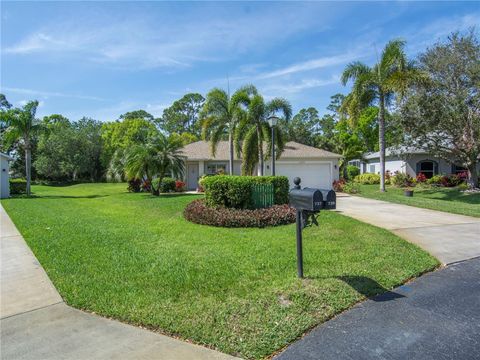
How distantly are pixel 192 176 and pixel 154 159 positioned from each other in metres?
6.21

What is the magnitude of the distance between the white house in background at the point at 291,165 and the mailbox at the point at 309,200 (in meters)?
18.0

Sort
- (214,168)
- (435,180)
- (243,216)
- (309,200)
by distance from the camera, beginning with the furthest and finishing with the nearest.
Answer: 1. (214,168)
2. (435,180)
3. (243,216)
4. (309,200)

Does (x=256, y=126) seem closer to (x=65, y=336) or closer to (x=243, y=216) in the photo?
(x=243, y=216)

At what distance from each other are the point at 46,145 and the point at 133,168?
28.0m

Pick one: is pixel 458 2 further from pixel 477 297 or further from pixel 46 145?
pixel 46 145

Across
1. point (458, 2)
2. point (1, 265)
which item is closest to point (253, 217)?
point (1, 265)

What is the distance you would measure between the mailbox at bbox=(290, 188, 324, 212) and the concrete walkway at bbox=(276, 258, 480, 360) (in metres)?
1.31

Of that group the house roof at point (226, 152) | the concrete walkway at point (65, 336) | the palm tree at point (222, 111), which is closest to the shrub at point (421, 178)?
the house roof at point (226, 152)

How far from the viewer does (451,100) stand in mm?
17234

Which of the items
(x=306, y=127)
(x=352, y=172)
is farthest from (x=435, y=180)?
(x=306, y=127)

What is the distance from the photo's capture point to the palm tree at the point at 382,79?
1792cm

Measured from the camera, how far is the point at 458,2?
10469mm

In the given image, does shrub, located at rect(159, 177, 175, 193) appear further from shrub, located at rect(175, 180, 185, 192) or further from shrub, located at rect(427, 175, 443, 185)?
shrub, located at rect(427, 175, 443, 185)

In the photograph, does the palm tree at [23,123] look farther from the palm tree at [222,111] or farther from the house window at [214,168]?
the palm tree at [222,111]
